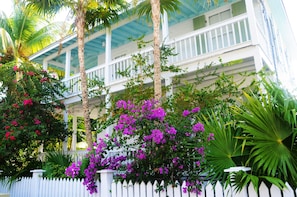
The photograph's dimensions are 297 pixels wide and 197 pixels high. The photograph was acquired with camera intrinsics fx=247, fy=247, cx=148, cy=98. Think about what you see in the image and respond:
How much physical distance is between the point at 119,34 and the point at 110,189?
32.5ft

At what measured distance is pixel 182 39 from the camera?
8.62 m

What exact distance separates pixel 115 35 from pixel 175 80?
20.3 ft

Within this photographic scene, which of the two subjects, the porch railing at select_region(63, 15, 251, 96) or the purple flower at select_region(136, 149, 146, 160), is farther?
the porch railing at select_region(63, 15, 251, 96)

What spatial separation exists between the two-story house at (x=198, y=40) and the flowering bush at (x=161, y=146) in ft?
12.5

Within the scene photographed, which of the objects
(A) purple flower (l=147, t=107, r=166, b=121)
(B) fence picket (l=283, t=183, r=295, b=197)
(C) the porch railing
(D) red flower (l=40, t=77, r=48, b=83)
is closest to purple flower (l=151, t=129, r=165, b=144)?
(A) purple flower (l=147, t=107, r=166, b=121)

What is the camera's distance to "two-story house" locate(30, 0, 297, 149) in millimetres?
7578

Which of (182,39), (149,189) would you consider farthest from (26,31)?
(149,189)

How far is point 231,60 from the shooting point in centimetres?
759

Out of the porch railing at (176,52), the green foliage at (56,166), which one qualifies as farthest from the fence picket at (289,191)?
the porch railing at (176,52)

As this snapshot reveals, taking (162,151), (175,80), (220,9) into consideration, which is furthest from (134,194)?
(220,9)

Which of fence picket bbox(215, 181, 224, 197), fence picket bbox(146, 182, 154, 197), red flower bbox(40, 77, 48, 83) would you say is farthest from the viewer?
red flower bbox(40, 77, 48, 83)

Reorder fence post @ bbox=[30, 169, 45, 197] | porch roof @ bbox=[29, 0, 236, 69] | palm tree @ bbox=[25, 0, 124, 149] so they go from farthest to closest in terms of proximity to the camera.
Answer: porch roof @ bbox=[29, 0, 236, 69]
palm tree @ bbox=[25, 0, 124, 149]
fence post @ bbox=[30, 169, 45, 197]

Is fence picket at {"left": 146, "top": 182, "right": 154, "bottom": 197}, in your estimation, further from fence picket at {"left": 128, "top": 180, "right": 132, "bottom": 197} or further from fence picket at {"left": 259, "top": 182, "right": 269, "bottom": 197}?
fence picket at {"left": 259, "top": 182, "right": 269, "bottom": 197}

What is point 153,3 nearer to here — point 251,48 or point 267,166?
point 251,48
